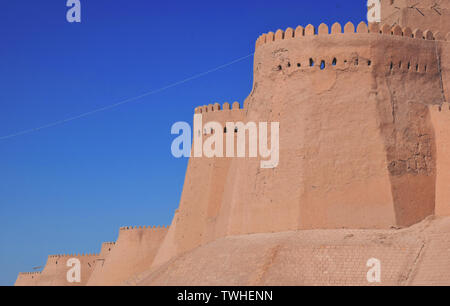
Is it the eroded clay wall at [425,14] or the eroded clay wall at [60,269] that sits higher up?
the eroded clay wall at [425,14]

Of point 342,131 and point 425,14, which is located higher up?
point 425,14

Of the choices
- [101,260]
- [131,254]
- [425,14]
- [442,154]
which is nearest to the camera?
[442,154]

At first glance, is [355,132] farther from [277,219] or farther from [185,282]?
[185,282]

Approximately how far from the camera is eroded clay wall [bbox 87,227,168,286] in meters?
43.2

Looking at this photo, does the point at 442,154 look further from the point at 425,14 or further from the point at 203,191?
the point at 203,191

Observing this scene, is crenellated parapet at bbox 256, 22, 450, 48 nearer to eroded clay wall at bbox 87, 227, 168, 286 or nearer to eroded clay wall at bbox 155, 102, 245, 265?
eroded clay wall at bbox 155, 102, 245, 265

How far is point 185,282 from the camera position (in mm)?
24406

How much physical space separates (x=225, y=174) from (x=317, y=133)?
24.3ft

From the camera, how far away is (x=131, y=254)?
144 ft

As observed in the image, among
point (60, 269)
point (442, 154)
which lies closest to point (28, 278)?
point (60, 269)

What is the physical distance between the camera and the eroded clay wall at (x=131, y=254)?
1700 inches

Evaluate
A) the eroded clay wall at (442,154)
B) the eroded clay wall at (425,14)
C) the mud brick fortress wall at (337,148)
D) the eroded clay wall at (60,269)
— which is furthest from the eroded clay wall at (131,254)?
the eroded clay wall at (442,154)

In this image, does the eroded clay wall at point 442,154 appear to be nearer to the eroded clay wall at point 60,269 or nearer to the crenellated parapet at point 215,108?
the crenellated parapet at point 215,108
